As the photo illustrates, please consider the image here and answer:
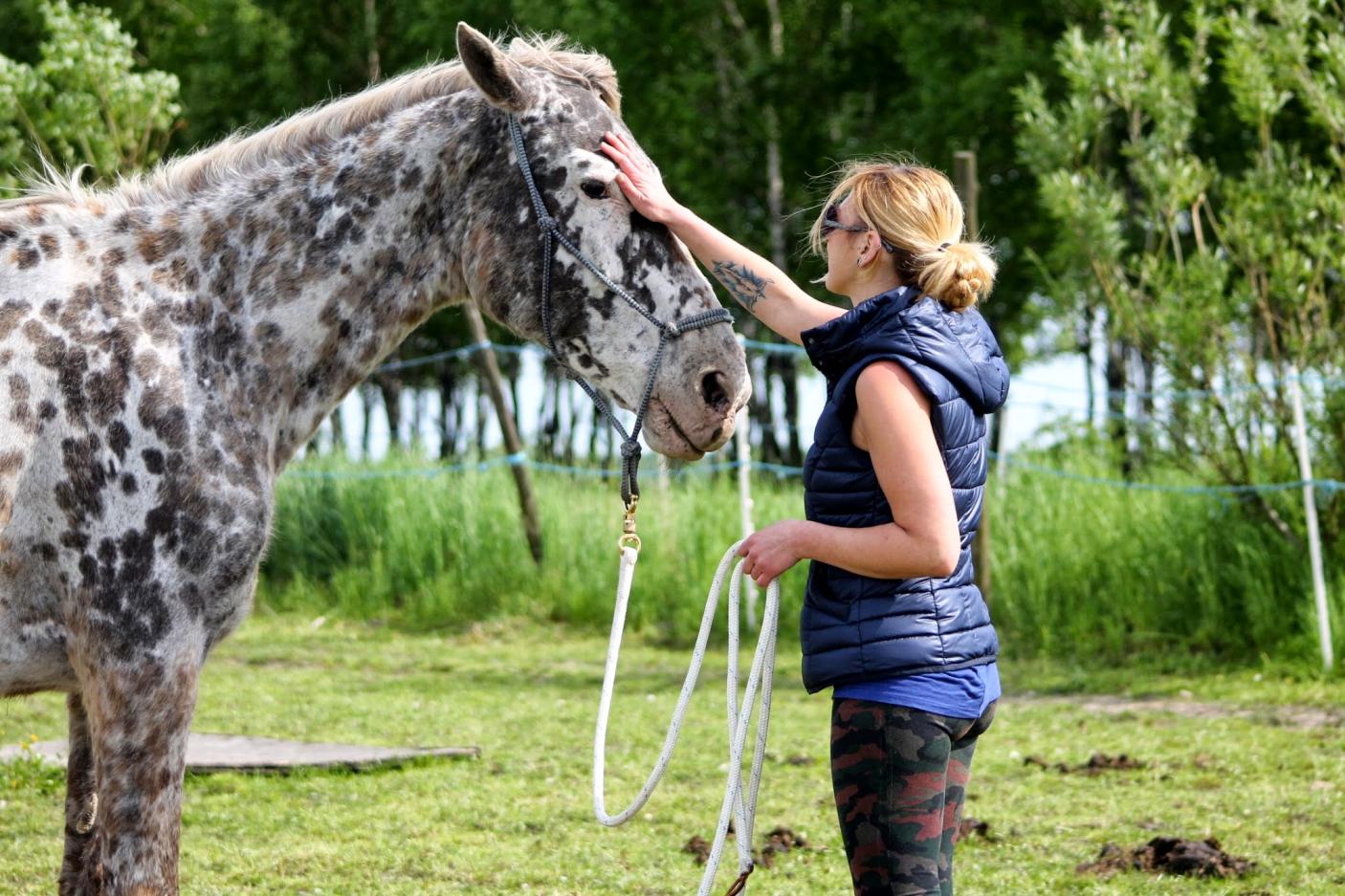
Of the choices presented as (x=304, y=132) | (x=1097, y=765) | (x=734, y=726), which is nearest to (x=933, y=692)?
(x=734, y=726)

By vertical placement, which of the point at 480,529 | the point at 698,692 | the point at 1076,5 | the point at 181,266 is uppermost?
the point at 1076,5

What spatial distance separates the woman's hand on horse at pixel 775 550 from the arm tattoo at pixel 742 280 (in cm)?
64

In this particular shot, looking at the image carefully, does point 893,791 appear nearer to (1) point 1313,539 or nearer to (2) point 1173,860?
(2) point 1173,860

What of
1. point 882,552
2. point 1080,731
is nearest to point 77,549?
point 882,552

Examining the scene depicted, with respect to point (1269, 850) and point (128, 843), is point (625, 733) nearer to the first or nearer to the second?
point (1269, 850)

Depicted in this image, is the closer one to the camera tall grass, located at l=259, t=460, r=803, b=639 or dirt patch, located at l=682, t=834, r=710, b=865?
dirt patch, located at l=682, t=834, r=710, b=865

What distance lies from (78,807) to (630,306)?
1.57m

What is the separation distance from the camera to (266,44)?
24781mm

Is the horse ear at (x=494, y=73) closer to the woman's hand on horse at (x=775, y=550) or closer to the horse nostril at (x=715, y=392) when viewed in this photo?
the horse nostril at (x=715, y=392)

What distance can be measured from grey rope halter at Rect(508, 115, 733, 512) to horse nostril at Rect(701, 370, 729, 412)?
98 mm

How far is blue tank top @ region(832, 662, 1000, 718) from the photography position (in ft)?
7.82

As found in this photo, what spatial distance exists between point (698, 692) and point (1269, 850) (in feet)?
11.5

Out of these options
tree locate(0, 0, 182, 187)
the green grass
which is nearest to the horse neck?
the green grass

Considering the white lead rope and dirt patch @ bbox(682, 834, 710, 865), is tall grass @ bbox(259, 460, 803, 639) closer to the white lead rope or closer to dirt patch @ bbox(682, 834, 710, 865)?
dirt patch @ bbox(682, 834, 710, 865)
